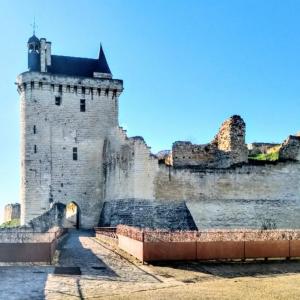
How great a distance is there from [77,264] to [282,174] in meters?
20.8

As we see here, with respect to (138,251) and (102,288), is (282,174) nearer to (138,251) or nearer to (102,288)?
(138,251)

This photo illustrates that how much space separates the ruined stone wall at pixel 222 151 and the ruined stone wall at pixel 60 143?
8.72m

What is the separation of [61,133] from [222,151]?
13.3 meters

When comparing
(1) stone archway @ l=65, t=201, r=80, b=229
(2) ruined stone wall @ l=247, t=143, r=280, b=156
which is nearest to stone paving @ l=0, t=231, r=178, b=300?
(1) stone archway @ l=65, t=201, r=80, b=229

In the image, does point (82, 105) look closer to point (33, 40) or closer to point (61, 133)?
point (61, 133)

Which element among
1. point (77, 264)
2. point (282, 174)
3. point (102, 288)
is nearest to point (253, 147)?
point (282, 174)

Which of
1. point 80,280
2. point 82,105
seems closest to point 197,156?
point 82,105

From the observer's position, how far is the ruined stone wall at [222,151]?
1401 inches

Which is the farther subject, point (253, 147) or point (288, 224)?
point (253, 147)

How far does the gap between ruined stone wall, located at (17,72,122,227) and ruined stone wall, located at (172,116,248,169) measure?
872 centimetres

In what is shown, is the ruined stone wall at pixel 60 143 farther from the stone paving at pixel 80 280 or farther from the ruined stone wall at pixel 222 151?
the stone paving at pixel 80 280

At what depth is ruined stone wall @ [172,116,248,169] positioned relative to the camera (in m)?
35.6

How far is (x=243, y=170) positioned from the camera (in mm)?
35344

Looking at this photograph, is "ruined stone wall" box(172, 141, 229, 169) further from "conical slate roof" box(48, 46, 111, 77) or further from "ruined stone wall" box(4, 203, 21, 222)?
"ruined stone wall" box(4, 203, 21, 222)
